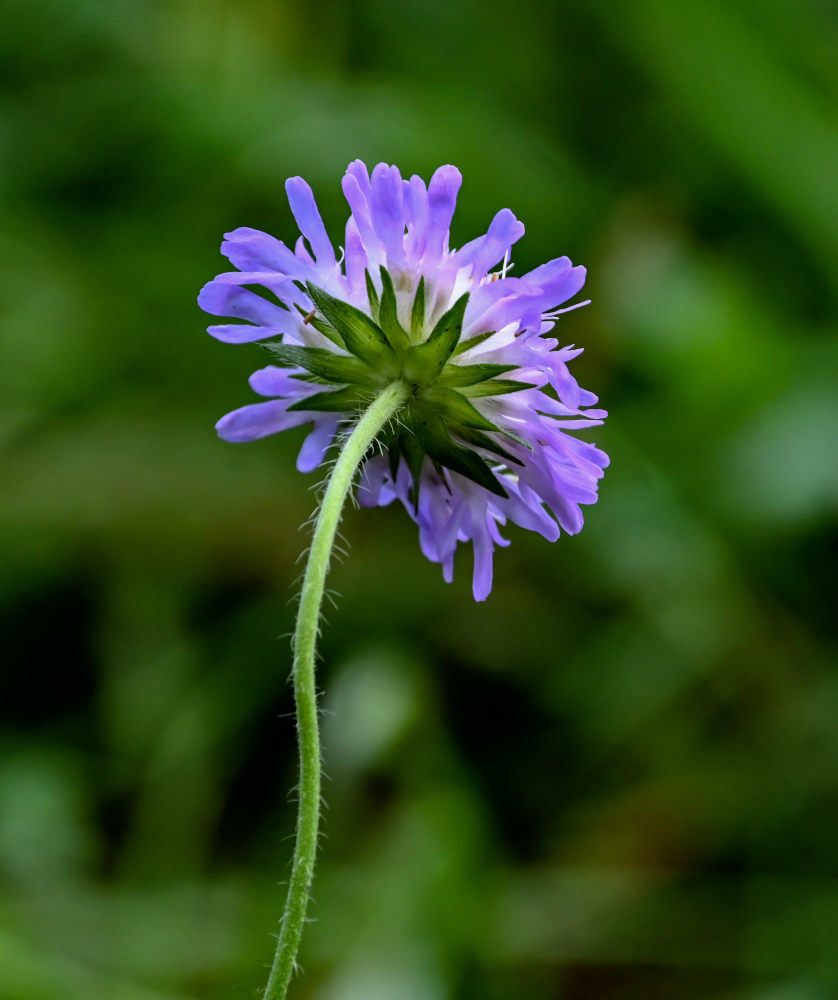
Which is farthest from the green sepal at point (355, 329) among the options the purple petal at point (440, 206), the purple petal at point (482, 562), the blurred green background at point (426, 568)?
the blurred green background at point (426, 568)

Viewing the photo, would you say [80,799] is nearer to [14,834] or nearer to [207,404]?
[14,834]

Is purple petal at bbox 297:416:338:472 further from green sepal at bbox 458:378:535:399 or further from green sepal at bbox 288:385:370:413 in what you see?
green sepal at bbox 458:378:535:399

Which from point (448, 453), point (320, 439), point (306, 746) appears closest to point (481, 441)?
point (448, 453)

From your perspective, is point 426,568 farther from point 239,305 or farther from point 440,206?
point 440,206

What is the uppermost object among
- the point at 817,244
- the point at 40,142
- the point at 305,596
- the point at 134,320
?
the point at 40,142

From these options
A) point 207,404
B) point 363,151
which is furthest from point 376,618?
point 363,151

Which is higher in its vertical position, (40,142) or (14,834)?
(40,142)

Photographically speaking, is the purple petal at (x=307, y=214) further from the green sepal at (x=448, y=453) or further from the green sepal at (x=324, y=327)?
Result: the green sepal at (x=448, y=453)
